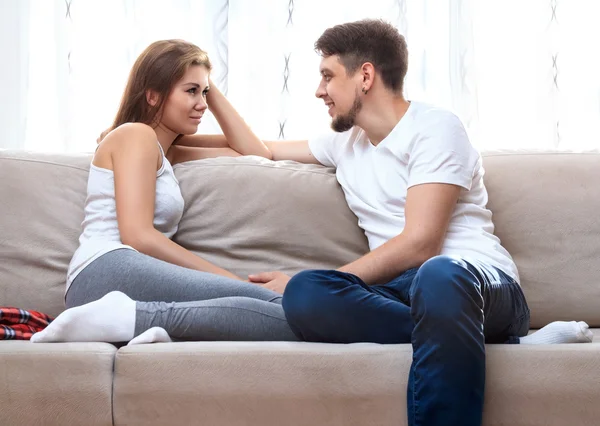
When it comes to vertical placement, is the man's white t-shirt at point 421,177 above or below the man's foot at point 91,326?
above

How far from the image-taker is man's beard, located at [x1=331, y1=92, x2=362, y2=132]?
6.61 feet

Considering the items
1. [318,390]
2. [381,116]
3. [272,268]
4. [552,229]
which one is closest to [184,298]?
[272,268]

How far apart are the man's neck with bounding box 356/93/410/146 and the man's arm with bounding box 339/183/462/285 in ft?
0.87

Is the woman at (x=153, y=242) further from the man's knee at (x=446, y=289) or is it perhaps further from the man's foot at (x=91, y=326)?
the man's knee at (x=446, y=289)

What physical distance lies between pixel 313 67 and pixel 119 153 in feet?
3.22

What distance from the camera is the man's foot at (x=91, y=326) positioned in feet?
4.81

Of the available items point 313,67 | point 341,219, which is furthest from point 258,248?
point 313,67

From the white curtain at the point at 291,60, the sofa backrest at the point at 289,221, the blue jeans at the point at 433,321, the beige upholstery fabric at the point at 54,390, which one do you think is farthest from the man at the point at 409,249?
the white curtain at the point at 291,60

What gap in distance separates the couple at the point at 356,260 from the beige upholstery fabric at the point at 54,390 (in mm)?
129

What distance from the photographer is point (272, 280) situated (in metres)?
1.84

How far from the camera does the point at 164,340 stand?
4.82 feet

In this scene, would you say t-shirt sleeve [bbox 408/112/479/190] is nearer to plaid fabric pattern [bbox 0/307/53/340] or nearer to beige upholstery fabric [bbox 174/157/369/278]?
beige upholstery fabric [bbox 174/157/369/278]

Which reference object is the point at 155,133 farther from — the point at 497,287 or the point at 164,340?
the point at 497,287

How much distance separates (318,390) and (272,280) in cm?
53
